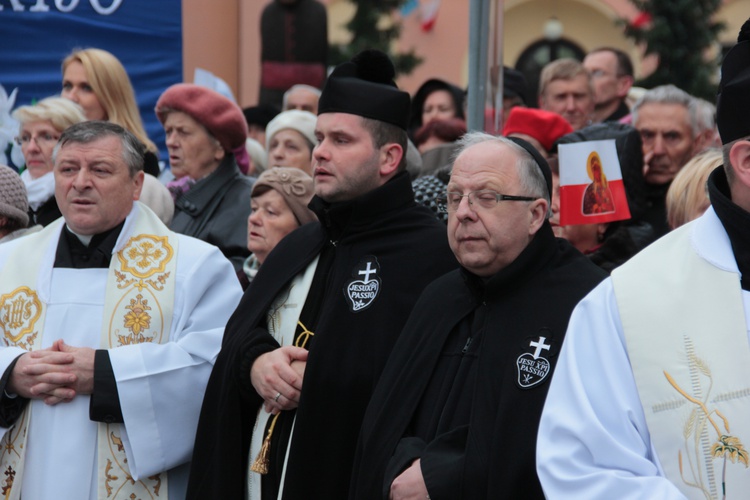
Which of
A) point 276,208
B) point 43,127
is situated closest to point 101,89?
point 43,127

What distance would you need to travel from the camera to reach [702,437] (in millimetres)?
2828

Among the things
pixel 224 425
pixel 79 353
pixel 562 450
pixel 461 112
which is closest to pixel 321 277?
pixel 224 425

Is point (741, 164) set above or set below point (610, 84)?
below

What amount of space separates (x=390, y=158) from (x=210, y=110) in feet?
6.42

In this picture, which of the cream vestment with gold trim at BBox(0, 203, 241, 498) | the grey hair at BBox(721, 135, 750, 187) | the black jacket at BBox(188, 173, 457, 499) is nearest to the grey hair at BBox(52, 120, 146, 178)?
the cream vestment with gold trim at BBox(0, 203, 241, 498)

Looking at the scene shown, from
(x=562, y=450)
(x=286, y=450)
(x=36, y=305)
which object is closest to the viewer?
(x=562, y=450)

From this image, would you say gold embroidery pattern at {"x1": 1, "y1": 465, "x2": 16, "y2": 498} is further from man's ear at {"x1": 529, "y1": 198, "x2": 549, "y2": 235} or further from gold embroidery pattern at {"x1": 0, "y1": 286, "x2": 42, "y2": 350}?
man's ear at {"x1": 529, "y1": 198, "x2": 549, "y2": 235}

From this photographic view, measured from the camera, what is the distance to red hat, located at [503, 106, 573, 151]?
609 centimetres

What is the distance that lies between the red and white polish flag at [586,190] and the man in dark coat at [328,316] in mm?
731

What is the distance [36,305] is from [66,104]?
5.96 feet

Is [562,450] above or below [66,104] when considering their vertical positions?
below

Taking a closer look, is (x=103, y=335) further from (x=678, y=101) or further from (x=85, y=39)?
(x=678, y=101)

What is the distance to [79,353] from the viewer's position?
474 centimetres

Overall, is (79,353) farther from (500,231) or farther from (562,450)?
(562,450)
